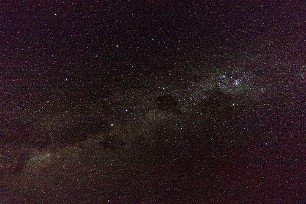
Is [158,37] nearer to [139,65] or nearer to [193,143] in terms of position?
[139,65]

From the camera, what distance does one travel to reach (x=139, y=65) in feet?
7.44

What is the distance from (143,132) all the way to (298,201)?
4.65 ft

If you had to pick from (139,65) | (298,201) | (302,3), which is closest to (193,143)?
(139,65)

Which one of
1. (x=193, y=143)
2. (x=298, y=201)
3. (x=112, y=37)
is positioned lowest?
(x=298, y=201)

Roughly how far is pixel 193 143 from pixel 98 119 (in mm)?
780

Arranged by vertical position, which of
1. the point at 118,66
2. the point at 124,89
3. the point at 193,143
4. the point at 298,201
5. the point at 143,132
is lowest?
the point at 298,201

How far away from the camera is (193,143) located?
7.86ft

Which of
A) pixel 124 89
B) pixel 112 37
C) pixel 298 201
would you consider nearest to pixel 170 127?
pixel 124 89

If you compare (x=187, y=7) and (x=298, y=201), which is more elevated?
(x=187, y=7)

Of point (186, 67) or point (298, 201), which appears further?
point (298, 201)

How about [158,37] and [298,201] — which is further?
[298,201]

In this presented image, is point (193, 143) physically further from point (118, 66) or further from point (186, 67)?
point (118, 66)

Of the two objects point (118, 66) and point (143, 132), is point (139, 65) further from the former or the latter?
point (143, 132)

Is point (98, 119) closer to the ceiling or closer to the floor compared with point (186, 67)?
closer to the floor
